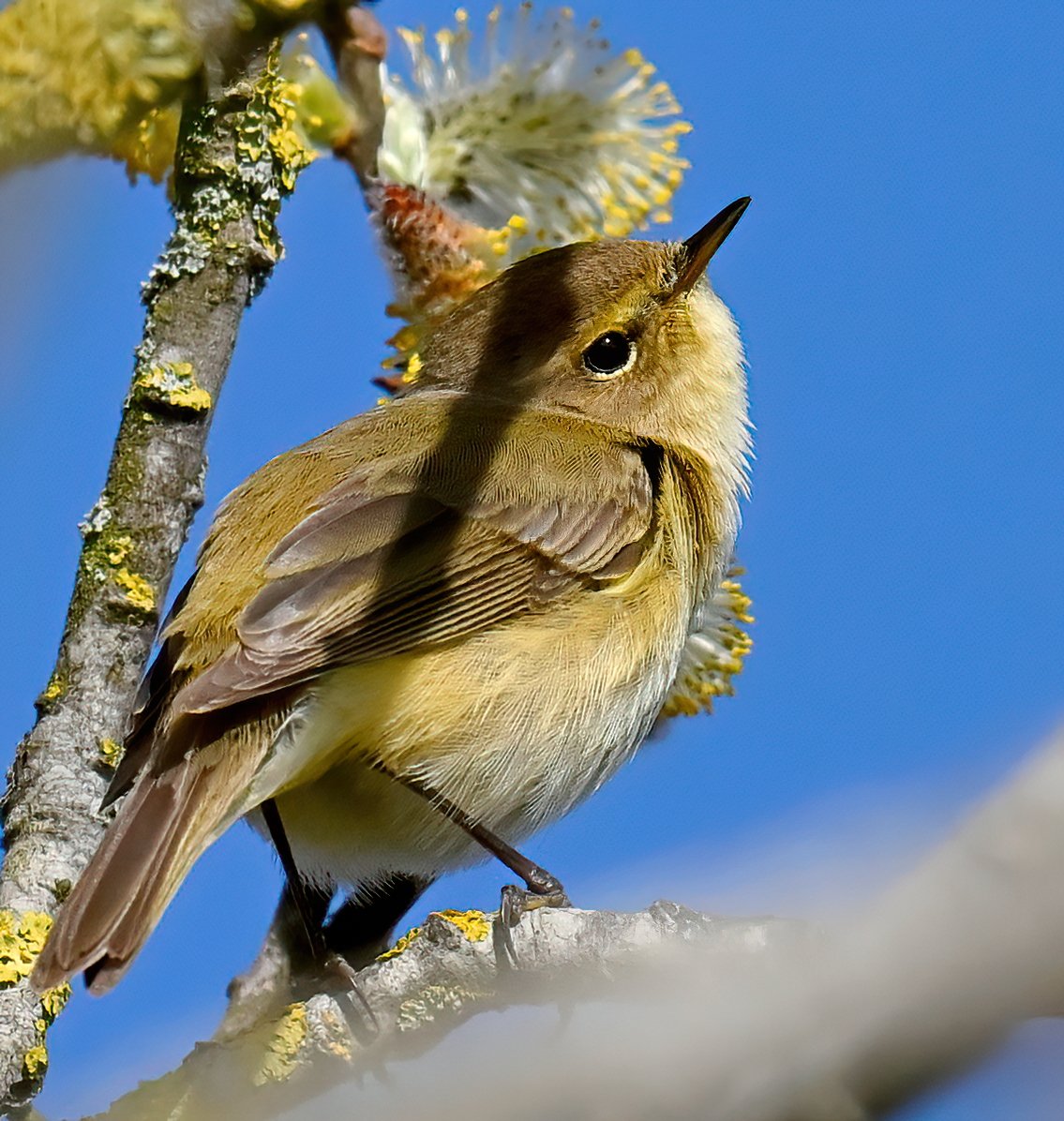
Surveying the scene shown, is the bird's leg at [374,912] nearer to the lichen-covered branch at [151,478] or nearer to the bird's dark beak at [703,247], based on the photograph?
the lichen-covered branch at [151,478]

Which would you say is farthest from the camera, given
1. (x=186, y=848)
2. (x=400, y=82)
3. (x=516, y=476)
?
(x=400, y=82)

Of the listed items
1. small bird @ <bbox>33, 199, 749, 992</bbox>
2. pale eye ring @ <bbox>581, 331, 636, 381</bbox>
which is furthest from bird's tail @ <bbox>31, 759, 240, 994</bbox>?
pale eye ring @ <bbox>581, 331, 636, 381</bbox>

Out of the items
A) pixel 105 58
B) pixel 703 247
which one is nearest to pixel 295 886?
pixel 105 58

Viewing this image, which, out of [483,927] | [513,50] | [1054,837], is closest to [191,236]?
[513,50]

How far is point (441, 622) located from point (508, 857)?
0.60 m

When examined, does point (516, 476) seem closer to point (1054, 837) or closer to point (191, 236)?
point (191, 236)

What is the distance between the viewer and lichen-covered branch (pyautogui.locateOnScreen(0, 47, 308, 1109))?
3068mm

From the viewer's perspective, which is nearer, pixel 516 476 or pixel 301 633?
pixel 301 633

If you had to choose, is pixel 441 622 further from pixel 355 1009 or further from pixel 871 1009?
pixel 871 1009

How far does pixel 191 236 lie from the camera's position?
11.6ft

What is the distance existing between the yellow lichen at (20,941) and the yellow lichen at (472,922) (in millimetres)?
779

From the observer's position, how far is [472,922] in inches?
107

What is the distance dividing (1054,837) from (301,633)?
7.57ft

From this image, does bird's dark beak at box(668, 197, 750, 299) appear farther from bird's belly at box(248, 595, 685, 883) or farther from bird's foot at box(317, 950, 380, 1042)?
bird's foot at box(317, 950, 380, 1042)
